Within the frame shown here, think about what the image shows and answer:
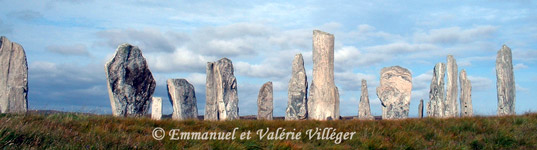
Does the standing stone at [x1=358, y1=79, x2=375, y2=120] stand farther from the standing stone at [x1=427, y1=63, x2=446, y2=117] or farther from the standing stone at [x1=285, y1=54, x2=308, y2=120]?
the standing stone at [x1=285, y1=54, x2=308, y2=120]

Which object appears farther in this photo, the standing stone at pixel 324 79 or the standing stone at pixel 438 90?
the standing stone at pixel 438 90

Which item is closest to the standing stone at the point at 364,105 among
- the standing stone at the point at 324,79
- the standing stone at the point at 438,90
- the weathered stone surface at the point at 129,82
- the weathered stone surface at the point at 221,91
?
the standing stone at the point at 438,90

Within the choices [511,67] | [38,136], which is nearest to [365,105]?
[511,67]

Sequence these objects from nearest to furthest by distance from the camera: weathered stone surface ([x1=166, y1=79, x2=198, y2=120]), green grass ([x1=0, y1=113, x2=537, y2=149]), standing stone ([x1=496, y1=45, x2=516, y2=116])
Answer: green grass ([x1=0, y1=113, x2=537, y2=149])
weathered stone surface ([x1=166, y1=79, x2=198, y2=120])
standing stone ([x1=496, y1=45, x2=516, y2=116])

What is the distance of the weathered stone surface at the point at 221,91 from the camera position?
2327 cm

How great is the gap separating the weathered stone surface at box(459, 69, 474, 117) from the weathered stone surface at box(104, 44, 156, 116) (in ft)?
58.1

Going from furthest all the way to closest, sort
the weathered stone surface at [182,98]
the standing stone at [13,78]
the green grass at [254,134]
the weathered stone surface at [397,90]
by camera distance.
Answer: the weathered stone surface at [397,90] < the weathered stone surface at [182,98] < the standing stone at [13,78] < the green grass at [254,134]

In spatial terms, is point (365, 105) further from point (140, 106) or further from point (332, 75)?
point (140, 106)

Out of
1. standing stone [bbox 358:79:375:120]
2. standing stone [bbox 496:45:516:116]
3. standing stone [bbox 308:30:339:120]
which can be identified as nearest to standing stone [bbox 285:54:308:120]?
standing stone [bbox 308:30:339:120]

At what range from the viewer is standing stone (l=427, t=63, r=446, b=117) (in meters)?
26.4

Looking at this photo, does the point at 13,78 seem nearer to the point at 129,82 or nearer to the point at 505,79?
the point at 129,82

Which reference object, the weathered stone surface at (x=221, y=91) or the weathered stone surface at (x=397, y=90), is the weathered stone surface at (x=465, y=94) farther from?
the weathered stone surface at (x=221, y=91)

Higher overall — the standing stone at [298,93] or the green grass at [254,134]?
the standing stone at [298,93]

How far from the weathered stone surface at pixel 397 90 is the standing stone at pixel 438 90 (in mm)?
1670
